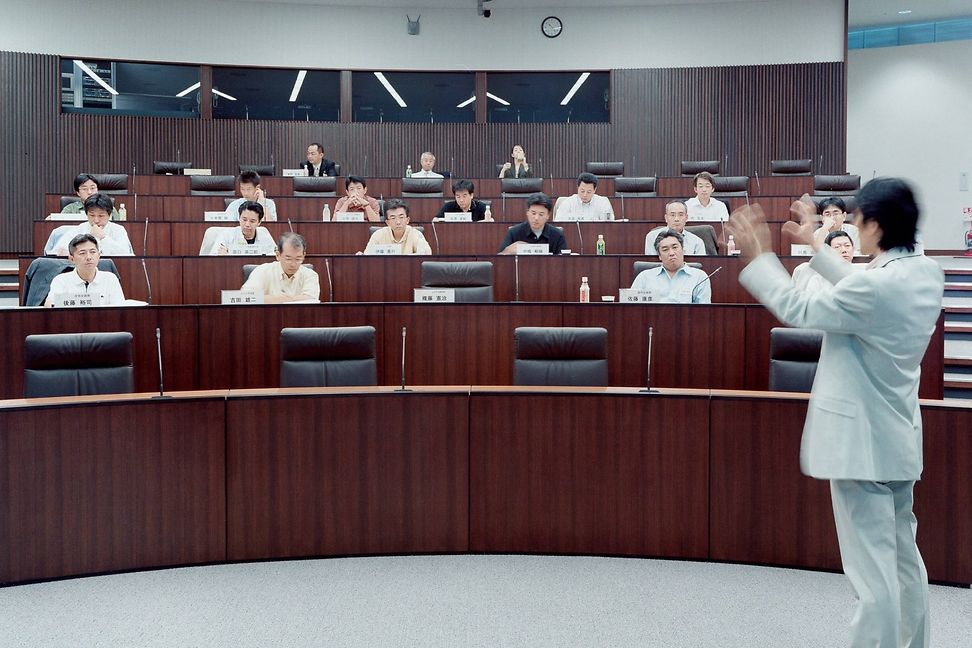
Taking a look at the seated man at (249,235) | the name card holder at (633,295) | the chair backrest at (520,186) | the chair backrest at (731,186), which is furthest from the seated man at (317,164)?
the name card holder at (633,295)

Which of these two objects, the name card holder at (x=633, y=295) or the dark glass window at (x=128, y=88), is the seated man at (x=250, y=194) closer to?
the name card holder at (x=633, y=295)

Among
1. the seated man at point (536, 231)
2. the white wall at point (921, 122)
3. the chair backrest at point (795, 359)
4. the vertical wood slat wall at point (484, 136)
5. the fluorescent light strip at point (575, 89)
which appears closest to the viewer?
the chair backrest at point (795, 359)

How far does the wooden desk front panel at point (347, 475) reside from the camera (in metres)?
3.15

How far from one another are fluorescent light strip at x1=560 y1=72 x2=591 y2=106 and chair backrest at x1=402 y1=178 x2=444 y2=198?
301cm

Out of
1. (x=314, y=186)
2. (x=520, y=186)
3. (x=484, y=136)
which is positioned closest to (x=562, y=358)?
(x=520, y=186)

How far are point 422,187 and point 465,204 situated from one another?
1.89 metres

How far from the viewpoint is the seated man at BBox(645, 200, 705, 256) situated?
18.1 feet

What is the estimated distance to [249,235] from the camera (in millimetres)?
5805

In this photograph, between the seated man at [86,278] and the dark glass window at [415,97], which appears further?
the dark glass window at [415,97]

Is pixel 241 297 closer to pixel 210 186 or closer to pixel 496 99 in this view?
pixel 210 186

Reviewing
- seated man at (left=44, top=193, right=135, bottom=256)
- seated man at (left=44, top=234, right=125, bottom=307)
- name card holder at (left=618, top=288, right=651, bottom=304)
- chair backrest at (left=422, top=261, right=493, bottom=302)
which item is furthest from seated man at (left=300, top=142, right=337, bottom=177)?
name card holder at (left=618, top=288, right=651, bottom=304)

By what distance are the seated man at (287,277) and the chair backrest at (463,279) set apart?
2.17 ft

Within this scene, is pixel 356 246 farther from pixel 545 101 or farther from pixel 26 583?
pixel 545 101

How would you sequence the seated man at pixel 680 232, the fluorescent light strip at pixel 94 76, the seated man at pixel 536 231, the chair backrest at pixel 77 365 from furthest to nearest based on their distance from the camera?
1. the fluorescent light strip at pixel 94 76
2. the seated man at pixel 536 231
3. the seated man at pixel 680 232
4. the chair backrest at pixel 77 365
